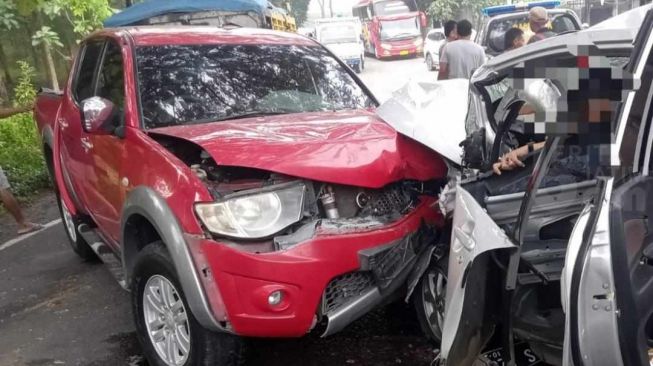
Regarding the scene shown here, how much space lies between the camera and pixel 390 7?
2883 centimetres

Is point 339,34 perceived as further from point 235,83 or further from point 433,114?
point 433,114

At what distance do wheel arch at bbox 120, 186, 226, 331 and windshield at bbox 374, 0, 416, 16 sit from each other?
2653cm

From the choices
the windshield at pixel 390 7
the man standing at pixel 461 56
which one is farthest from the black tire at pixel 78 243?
the windshield at pixel 390 7

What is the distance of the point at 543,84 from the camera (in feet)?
7.26

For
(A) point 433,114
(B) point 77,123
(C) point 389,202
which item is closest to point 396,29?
(B) point 77,123

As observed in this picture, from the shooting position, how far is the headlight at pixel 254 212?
2854 millimetres

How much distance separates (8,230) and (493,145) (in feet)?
19.0

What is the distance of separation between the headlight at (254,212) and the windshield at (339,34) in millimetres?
23637

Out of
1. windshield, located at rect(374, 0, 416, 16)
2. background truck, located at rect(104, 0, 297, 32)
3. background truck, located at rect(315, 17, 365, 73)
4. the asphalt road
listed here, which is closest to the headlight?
the asphalt road

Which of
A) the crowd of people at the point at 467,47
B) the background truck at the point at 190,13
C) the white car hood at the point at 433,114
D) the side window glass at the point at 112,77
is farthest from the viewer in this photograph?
the background truck at the point at 190,13

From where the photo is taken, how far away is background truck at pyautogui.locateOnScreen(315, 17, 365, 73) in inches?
1001

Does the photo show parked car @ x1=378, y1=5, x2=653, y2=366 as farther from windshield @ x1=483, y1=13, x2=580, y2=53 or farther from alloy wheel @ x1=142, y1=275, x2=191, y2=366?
windshield @ x1=483, y1=13, x2=580, y2=53

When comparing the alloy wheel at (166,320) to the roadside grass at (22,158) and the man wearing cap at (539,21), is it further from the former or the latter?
the man wearing cap at (539,21)

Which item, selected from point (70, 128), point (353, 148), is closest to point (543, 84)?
point (353, 148)
